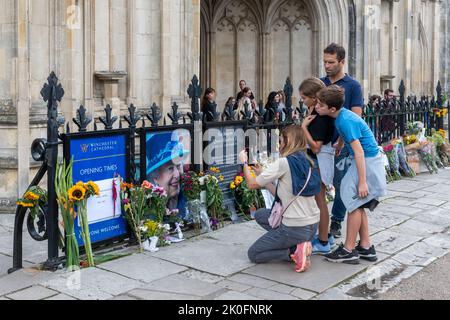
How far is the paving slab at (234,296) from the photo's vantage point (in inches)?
184

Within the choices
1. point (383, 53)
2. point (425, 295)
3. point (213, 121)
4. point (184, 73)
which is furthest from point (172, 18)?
point (383, 53)

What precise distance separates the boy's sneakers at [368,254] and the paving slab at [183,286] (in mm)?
1498

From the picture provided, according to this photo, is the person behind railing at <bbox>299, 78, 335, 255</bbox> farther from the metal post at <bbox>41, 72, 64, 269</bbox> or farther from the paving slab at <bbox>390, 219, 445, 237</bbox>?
the metal post at <bbox>41, 72, 64, 269</bbox>

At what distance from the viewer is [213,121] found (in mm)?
7137

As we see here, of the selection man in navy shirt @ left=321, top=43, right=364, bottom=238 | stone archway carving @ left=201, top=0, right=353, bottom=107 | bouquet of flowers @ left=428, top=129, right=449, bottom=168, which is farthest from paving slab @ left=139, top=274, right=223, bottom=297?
stone archway carving @ left=201, top=0, right=353, bottom=107

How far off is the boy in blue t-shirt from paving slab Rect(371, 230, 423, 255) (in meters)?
0.67

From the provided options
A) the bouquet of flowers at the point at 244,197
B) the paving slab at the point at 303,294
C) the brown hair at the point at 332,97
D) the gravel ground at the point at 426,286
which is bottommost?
the gravel ground at the point at 426,286

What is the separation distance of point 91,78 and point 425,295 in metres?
6.00

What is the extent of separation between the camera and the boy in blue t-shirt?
17.8ft

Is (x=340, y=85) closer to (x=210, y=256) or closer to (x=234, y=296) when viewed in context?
(x=210, y=256)

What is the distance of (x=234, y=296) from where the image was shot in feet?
15.6

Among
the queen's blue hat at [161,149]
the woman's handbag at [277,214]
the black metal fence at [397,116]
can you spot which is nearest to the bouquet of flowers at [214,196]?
the queen's blue hat at [161,149]

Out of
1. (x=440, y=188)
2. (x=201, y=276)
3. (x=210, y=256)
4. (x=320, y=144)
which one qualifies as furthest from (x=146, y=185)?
(x=440, y=188)

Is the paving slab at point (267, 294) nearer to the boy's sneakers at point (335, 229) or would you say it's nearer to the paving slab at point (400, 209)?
the boy's sneakers at point (335, 229)
